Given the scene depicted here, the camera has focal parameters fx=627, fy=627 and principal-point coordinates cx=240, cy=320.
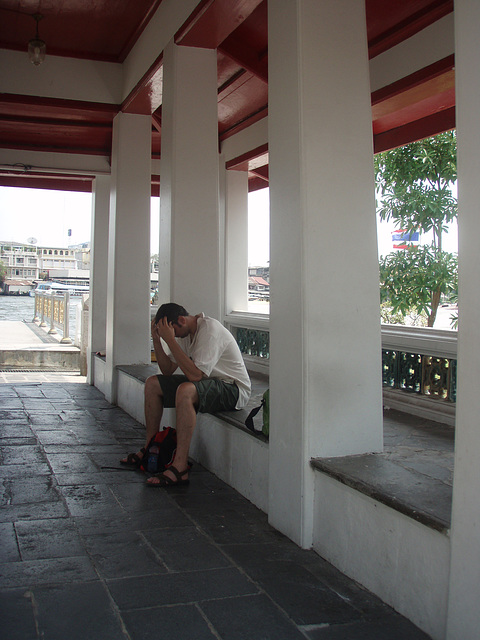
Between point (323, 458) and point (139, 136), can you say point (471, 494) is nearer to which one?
point (323, 458)

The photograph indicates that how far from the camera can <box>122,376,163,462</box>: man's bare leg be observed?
4.76 metres

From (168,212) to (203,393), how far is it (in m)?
1.87

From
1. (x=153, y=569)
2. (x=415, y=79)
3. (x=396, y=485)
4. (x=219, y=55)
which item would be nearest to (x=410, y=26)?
(x=415, y=79)

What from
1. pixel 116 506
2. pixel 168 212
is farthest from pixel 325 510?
pixel 168 212

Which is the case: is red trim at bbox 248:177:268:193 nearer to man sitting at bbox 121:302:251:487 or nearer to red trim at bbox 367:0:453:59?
red trim at bbox 367:0:453:59

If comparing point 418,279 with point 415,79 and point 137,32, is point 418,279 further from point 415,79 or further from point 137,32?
point 137,32

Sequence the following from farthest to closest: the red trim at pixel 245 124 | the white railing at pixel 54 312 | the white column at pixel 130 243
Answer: the white railing at pixel 54 312 → the red trim at pixel 245 124 → the white column at pixel 130 243

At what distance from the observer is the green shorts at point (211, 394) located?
4395 millimetres

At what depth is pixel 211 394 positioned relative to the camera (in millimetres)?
4438

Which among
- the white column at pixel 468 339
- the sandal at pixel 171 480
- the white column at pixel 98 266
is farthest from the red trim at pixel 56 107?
the white column at pixel 468 339

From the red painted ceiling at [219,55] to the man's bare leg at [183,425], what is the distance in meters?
2.83

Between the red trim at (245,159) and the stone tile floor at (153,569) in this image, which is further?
the red trim at (245,159)

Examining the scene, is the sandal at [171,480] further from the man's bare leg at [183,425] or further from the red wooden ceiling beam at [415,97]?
the red wooden ceiling beam at [415,97]

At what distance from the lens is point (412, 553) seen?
2512mm
